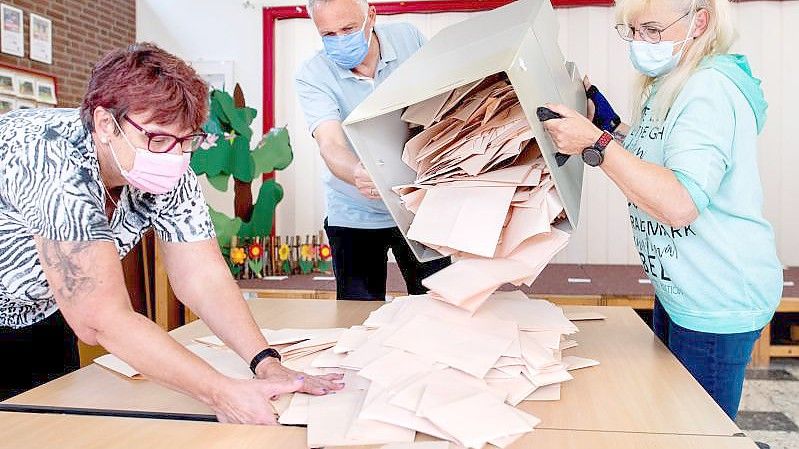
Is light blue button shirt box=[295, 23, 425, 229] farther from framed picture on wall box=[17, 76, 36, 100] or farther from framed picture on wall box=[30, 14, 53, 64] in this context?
framed picture on wall box=[30, 14, 53, 64]

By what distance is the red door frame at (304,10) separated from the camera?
4.80 m

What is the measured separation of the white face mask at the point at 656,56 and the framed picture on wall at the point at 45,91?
406 cm

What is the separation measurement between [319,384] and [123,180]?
52 cm

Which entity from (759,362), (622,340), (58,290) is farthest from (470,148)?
(759,362)

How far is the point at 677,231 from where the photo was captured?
1373mm

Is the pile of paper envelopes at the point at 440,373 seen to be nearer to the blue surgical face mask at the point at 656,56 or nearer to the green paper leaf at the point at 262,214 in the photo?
the blue surgical face mask at the point at 656,56

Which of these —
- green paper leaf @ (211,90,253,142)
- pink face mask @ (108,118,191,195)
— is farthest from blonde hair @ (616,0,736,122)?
green paper leaf @ (211,90,253,142)

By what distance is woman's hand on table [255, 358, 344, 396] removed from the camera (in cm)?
116

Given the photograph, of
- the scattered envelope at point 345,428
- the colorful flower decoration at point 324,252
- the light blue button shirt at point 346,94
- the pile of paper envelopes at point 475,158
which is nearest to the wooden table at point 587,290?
the colorful flower decoration at point 324,252

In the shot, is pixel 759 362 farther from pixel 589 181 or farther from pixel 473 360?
pixel 473 360

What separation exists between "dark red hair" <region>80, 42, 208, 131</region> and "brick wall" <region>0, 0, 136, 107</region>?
11.9 ft

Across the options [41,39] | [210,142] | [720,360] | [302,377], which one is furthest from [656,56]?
[41,39]

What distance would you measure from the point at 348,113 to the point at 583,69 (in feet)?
10.1

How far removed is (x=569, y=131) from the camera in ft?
3.91
